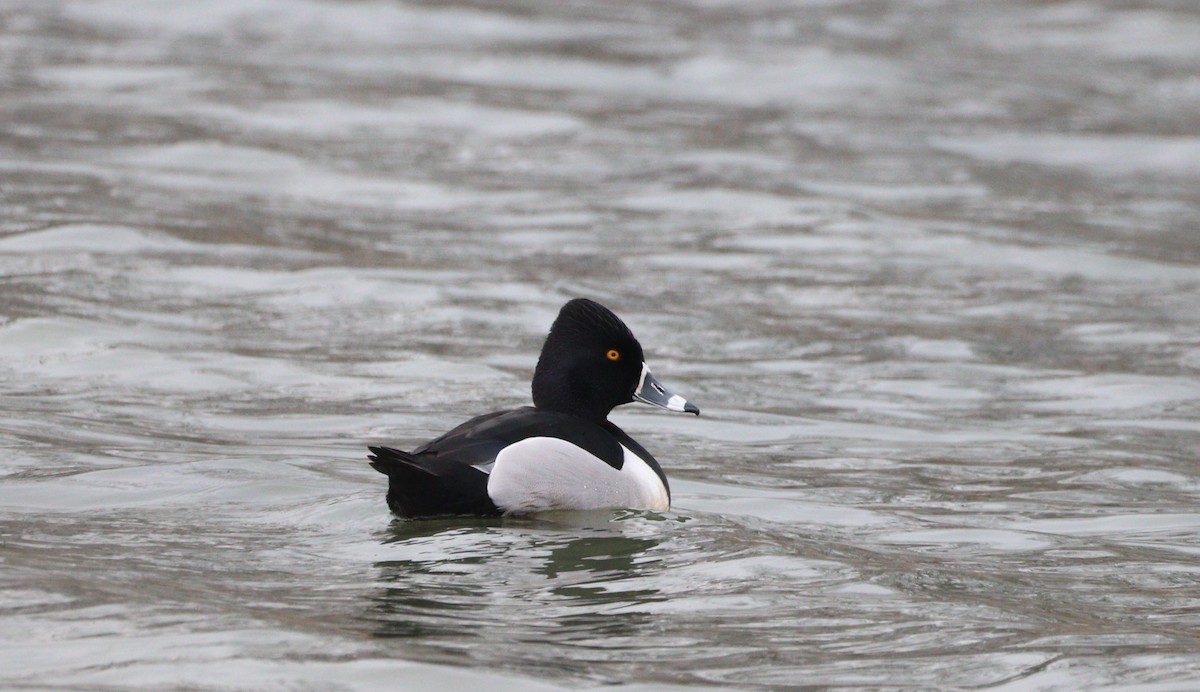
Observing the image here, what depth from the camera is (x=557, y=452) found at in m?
7.07

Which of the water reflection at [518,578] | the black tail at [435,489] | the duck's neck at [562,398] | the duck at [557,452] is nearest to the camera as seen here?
the water reflection at [518,578]

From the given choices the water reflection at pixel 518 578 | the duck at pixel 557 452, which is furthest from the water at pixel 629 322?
the duck at pixel 557 452

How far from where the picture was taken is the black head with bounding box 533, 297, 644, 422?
746 cm

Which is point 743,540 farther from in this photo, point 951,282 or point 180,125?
point 180,125

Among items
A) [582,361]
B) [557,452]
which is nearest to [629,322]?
[582,361]

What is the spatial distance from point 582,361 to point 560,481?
0.64 metres

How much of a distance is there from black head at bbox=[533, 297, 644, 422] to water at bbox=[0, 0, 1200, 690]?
58 cm

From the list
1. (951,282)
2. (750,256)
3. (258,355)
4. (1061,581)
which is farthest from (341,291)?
(1061,581)

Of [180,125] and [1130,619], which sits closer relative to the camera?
[1130,619]

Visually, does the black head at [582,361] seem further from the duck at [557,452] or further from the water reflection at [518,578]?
the water reflection at [518,578]

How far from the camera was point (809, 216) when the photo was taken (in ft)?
49.5

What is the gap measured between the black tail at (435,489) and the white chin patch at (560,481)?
57 millimetres

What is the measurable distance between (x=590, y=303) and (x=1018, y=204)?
30.7ft

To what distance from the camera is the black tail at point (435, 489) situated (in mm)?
6707
